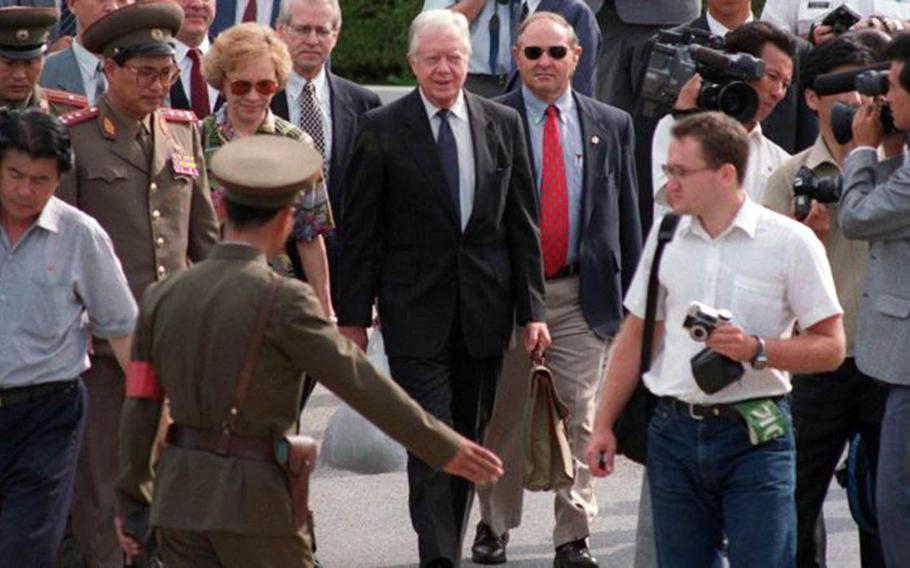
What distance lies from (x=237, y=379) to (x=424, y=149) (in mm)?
2910

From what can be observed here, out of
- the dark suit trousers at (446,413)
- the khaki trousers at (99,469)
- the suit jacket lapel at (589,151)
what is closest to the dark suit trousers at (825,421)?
the dark suit trousers at (446,413)

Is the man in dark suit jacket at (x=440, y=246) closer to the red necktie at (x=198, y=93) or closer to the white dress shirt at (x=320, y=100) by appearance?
the white dress shirt at (x=320, y=100)

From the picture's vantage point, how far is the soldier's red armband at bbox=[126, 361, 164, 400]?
245 inches

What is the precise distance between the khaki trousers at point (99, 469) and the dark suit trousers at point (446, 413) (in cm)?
119

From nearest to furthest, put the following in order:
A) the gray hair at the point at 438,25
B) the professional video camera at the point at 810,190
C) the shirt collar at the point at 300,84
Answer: the professional video camera at the point at 810,190, the gray hair at the point at 438,25, the shirt collar at the point at 300,84

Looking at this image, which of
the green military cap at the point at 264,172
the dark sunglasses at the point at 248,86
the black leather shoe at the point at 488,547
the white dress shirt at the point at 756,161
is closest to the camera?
the green military cap at the point at 264,172

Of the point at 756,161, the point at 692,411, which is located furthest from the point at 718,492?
the point at 756,161

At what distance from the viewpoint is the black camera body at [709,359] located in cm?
670

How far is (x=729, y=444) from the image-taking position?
22.6 feet

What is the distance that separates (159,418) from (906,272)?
2634 millimetres

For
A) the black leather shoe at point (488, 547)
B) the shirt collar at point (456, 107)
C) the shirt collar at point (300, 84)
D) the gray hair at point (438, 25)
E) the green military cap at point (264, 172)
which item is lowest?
the black leather shoe at point (488, 547)

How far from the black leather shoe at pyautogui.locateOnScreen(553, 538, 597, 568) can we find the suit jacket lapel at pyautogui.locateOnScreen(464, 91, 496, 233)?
1320mm

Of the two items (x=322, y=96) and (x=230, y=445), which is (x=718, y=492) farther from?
(x=322, y=96)

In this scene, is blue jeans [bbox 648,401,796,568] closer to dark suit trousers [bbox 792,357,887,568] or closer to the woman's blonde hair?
dark suit trousers [bbox 792,357,887,568]
